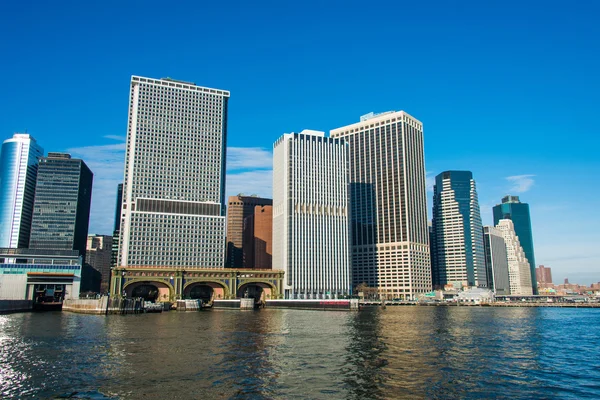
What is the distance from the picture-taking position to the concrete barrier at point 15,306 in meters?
149

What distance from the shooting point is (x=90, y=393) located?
38.9m

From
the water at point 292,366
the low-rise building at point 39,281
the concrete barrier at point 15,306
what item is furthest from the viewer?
the low-rise building at point 39,281

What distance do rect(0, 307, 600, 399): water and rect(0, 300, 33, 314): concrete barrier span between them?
80819 mm

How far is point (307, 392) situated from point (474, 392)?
47.3ft

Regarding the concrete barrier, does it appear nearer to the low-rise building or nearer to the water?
the low-rise building

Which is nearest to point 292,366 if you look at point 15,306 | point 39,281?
point 15,306

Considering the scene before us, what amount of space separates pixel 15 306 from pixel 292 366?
145743 mm

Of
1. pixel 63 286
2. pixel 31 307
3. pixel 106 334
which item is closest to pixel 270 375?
pixel 106 334

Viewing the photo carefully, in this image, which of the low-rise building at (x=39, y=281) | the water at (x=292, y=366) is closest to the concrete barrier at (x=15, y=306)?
the low-rise building at (x=39, y=281)

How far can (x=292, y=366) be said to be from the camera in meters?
51.8

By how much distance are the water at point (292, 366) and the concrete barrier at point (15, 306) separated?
8082 cm

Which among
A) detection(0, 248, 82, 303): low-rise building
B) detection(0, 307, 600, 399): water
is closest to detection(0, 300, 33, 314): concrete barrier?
detection(0, 248, 82, 303): low-rise building

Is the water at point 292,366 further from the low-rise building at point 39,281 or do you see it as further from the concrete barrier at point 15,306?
the low-rise building at point 39,281

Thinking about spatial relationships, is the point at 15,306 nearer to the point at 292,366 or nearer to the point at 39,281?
the point at 39,281
